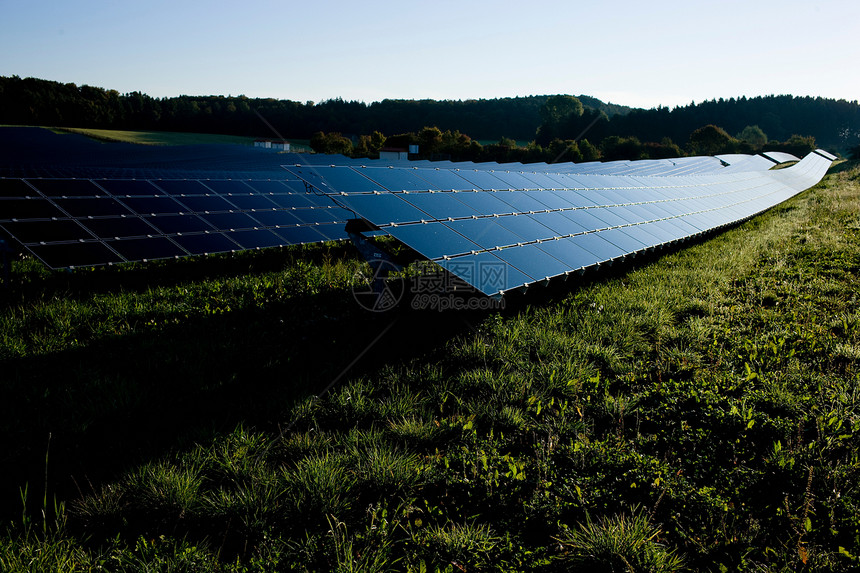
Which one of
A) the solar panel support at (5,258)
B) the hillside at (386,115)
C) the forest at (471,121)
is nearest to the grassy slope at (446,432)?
the solar panel support at (5,258)

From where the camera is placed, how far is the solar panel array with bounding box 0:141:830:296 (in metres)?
7.48

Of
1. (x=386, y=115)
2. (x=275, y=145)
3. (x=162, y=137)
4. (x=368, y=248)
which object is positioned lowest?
(x=368, y=248)

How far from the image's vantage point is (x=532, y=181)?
13430 mm

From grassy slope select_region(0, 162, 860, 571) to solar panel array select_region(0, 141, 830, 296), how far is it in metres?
1.16

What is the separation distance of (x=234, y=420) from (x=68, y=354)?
3.24m

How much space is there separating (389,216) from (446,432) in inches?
144

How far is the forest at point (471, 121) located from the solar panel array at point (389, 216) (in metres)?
50.2

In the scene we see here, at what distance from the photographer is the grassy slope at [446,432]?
11.4 ft

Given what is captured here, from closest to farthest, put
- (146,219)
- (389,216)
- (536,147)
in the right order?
1. (389,216)
2. (146,219)
3. (536,147)

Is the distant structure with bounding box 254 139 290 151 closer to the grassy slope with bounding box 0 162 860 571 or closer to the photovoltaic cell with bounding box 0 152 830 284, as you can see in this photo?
the photovoltaic cell with bounding box 0 152 830 284

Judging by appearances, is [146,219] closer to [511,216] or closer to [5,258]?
[5,258]

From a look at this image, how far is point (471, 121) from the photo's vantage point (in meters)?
124

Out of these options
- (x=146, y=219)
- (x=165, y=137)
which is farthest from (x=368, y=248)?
(x=165, y=137)

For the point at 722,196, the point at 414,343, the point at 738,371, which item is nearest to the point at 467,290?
the point at 414,343
